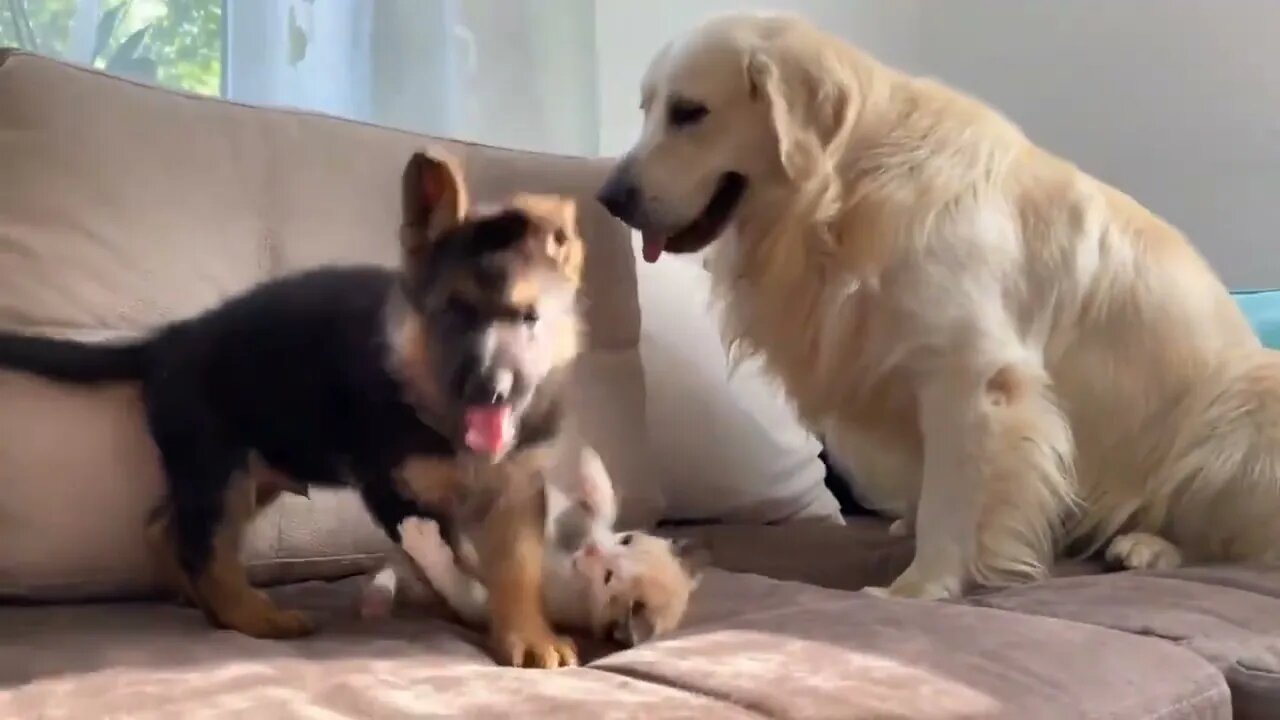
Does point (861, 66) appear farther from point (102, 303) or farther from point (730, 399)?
point (102, 303)

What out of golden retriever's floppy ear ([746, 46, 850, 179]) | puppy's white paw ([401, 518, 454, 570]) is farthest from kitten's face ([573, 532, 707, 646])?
golden retriever's floppy ear ([746, 46, 850, 179])

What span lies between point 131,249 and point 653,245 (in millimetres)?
611

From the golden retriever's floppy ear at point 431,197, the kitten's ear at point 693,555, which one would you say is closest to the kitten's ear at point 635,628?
the kitten's ear at point 693,555

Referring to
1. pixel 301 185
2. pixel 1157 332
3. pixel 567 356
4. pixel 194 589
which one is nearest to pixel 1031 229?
pixel 1157 332

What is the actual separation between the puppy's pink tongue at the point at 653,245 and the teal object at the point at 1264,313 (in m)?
1.07

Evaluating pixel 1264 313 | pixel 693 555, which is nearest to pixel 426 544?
pixel 693 555

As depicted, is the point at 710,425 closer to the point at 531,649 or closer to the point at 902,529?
the point at 902,529

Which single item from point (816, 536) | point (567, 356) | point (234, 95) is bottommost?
point (816, 536)

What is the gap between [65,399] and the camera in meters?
1.07

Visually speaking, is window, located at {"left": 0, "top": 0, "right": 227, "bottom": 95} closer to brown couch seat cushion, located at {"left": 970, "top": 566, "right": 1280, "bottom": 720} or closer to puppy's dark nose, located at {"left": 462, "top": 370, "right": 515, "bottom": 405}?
puppy's dark nose, located at {"left": 462, "top": 370, "right": 515, "bottom": 405}

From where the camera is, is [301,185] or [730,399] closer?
[301,185]

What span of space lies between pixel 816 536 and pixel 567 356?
0.68 m

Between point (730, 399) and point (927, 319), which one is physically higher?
point (927, 319)

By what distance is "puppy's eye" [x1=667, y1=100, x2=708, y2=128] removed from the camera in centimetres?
150
